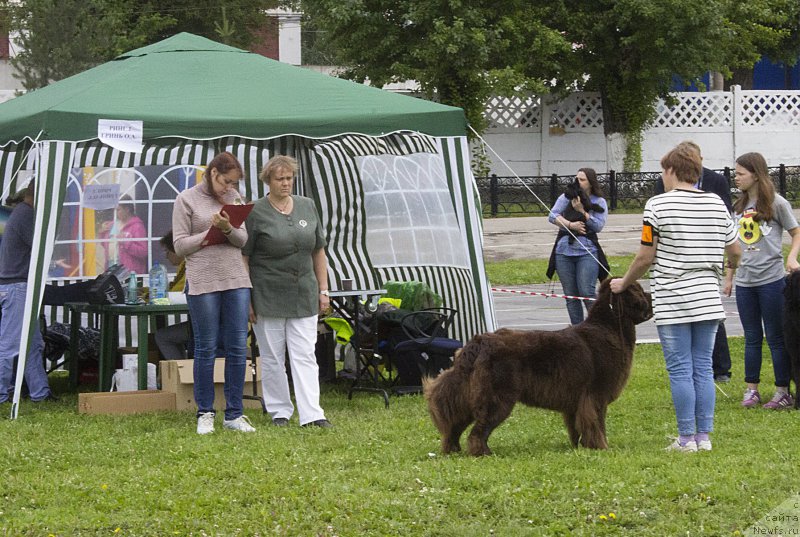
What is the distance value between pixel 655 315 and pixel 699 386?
48cm

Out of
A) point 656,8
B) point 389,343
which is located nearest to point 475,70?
point 656,8

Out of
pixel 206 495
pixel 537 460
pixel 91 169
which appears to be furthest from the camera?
pixel 91 169

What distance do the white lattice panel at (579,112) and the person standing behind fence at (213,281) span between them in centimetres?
2194

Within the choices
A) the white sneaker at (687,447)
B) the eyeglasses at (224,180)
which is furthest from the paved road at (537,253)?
the eyeglasses at (224,180)

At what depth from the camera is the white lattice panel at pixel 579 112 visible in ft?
96.8

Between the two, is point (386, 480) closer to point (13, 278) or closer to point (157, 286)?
point (157, 286)

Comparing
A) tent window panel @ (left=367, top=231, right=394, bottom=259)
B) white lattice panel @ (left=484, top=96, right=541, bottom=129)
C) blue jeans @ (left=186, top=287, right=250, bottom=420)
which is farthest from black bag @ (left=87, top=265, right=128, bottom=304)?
white lattice panel @ (left=484, top=96, right=541, bottom=129)

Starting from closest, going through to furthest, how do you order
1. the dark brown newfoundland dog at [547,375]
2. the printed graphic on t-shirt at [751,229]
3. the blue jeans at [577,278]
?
the dark brown newfoundland dog at [547,375], the printed graphic on t-shirt at [751,229], the blue jeans at [577,278]

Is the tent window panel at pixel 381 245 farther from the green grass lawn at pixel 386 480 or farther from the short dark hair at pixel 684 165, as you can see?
the short dark hair at pixel 684 165

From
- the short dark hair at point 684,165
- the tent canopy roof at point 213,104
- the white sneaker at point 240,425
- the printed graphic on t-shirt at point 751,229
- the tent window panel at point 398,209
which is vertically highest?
the tent canopy roof at point 213,104

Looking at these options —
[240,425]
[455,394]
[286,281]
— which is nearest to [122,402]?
[240,425]

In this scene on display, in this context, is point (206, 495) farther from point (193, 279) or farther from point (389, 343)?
point (389, 343)

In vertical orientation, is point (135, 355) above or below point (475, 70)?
below

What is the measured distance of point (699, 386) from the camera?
23.1 ft
